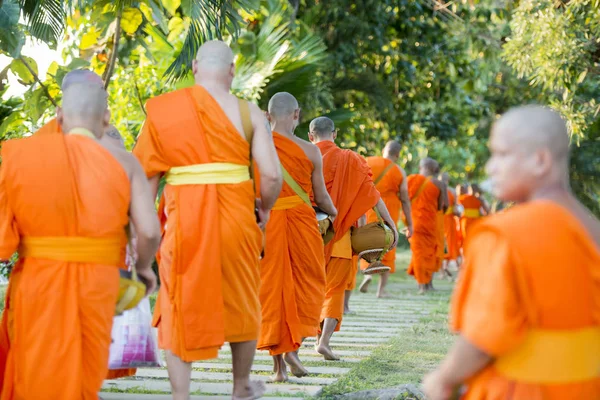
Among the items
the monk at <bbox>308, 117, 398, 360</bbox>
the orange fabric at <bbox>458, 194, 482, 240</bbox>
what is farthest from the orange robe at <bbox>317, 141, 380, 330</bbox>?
the orange fabric at <bbox>458, 194, 482, 240</bbox>

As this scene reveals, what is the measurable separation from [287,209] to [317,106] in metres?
8.82

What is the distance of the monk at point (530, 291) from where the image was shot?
10.3ft

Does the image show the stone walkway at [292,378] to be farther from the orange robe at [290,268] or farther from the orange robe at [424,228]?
the orange robe at [424,228]

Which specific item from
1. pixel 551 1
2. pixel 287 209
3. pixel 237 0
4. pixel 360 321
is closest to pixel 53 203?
pixel 287 209

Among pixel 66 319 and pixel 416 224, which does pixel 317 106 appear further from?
pixel 66 319

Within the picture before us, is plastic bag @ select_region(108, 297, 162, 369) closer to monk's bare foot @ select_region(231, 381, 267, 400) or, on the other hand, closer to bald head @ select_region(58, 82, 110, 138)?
monk's bare foot @ select_region(231, 381, 267, 400)

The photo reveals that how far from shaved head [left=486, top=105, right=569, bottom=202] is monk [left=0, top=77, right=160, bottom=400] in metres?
2.09

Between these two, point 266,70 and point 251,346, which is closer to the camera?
point 251,346

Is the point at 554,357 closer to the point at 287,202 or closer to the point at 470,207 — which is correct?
the point at 287,202

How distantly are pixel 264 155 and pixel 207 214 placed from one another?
502 mm

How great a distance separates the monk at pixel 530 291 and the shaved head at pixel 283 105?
426 centimetres

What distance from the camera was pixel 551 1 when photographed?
13.2 metres

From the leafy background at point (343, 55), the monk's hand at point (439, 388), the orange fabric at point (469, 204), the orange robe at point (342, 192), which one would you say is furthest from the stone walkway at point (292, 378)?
the orange fabric at point (469, 204)

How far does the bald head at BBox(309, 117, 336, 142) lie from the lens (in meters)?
8.93
